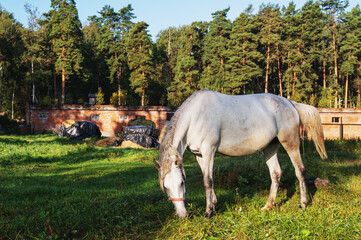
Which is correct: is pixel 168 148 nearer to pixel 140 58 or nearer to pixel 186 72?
pixel 140 58

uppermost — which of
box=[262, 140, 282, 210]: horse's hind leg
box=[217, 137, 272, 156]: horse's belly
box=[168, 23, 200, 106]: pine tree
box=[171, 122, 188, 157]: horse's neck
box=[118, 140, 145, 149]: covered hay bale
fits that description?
box=[168, 23, 200, 106]: pine tree

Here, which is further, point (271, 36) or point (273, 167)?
point (271, 36)

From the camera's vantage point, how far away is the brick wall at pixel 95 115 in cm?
2451

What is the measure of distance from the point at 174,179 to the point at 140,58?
1209 inches

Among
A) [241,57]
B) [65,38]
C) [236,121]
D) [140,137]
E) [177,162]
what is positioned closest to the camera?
[177,162]

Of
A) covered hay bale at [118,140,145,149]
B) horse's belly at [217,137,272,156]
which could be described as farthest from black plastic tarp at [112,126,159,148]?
horse's belly at [217,137,272,156]

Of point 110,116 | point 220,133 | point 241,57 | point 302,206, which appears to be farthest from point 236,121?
point 241,57

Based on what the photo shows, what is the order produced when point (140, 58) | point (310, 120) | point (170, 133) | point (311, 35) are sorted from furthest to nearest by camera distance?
point (311, 35) → point (140, 58) → point (310, 120) → point (170, 133)

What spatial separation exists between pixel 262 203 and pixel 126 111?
2239 centimetres

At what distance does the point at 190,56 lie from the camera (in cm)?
3400

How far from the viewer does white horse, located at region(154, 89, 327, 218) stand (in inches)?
134

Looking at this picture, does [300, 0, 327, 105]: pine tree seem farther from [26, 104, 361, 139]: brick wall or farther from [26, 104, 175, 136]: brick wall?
[26, 104, 175, 136]: brick wall

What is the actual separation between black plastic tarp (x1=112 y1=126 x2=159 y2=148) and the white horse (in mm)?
11818

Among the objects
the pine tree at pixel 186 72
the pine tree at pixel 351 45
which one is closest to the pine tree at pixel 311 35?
the pine tree at pixel 351 45
